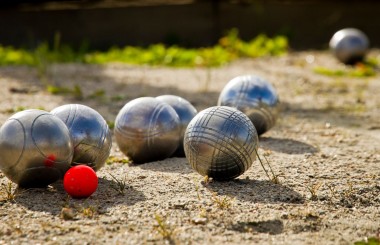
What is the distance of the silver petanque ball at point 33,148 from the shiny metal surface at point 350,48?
8958 millimetres

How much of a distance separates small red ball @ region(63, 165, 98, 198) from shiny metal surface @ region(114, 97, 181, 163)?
119 centimetres

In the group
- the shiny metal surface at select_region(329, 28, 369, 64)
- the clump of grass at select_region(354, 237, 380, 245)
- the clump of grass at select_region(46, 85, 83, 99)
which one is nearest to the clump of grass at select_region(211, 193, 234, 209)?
the clump of grass at select_region(354, 237, 380, 245)

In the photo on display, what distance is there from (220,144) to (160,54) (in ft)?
28.5

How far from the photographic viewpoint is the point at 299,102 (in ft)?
33.3

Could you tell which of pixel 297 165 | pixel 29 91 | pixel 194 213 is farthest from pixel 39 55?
pixel 194 213

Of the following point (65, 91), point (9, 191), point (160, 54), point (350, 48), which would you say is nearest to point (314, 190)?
point (9, 191)

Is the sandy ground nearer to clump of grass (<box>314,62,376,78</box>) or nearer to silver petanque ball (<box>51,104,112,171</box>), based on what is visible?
silver petanque ball (<box>51,104,112,171</box>)

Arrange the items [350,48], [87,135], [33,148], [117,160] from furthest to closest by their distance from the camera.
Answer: [350,48]
[117,160]
[87,135]
[33,148]

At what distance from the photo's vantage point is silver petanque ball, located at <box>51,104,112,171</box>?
5.93m

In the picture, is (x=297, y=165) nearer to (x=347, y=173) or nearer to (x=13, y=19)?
(x=347, y=173)

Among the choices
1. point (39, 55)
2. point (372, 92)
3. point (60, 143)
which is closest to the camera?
point (60, 143)

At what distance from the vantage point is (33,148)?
5.34 metres

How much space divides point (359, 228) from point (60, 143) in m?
2.35

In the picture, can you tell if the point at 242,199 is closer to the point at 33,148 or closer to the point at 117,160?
the point at 33,148
